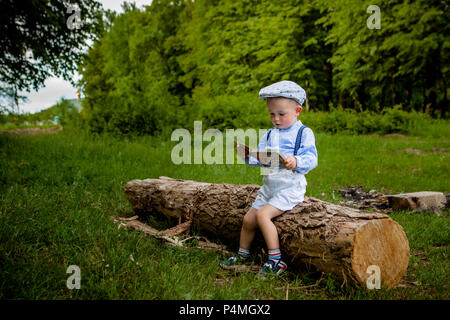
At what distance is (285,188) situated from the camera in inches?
132

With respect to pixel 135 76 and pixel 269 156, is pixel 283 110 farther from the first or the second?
pixel 135 76

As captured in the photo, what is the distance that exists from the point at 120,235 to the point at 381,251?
2912 mm

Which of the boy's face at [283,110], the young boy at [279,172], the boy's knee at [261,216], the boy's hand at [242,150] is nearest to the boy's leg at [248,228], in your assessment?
the young boy at [279,172]

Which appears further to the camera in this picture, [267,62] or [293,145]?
[267,62]

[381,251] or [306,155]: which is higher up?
[306,155]

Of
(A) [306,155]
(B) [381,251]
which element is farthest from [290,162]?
(B) [381,251]

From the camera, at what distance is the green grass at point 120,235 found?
2.66 m

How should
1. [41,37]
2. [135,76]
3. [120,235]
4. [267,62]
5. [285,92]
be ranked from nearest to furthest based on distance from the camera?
[285,92] → [120,235] → [41,37] → [135,76] → [267,62]

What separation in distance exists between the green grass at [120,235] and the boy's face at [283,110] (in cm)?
160

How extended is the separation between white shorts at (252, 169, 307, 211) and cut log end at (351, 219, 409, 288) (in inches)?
30.1

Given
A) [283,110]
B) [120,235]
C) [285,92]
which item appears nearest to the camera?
[285,92]

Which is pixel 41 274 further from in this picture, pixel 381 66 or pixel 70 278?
pixel 381 66

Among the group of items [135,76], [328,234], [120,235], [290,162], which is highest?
[135,76]

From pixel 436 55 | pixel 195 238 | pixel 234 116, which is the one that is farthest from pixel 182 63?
pixel 195 238
